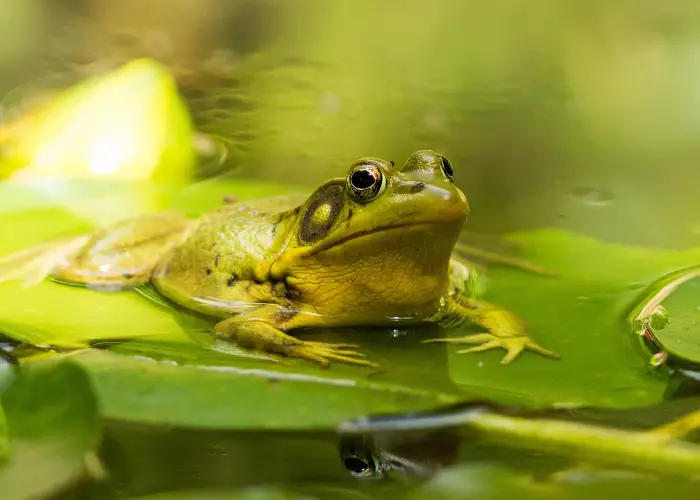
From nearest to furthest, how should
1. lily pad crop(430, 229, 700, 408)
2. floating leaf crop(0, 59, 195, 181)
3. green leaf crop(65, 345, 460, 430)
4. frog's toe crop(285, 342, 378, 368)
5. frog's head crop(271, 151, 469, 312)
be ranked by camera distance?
1. green leaf crop(65, 345, 460, 430)
2. lily pad crop(430, 229, 700, 408)
3. frog's toe crop(285, 342, 378, 368)
4. frog's head crop(271, 151, 469, 312)
5. floating leaf crop(0, 59, 195, 181)

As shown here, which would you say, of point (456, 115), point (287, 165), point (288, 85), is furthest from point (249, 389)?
point (288, 85)

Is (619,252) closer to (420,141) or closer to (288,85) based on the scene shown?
(420,141)

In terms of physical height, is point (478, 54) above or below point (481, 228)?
above

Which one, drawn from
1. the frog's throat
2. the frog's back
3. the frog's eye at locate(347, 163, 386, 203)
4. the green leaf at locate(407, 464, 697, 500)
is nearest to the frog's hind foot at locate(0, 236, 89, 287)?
the frog's back

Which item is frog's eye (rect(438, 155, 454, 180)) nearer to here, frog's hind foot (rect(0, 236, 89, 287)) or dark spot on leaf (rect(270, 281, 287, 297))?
dark spot on leaf (rect(270, 281, 287, 297))

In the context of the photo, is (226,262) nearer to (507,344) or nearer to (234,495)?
(507,344)

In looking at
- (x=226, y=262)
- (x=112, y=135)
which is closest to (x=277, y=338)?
(x=226, y=262)
